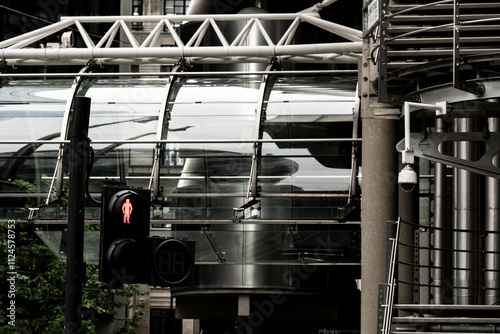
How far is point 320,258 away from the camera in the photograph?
78.9ft

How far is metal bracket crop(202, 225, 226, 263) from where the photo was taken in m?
23.8

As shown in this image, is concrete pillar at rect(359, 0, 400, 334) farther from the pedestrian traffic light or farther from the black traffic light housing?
the pedestrian traffic light

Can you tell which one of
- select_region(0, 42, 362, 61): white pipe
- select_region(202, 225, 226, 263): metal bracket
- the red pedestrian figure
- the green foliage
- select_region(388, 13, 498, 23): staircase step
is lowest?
the green foliage

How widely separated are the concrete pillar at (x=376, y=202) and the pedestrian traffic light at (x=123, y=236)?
A: 880cm

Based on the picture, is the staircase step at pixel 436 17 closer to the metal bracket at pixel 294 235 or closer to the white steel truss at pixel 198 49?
the white steel truss at pixel 198 49

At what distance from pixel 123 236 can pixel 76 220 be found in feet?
2.09

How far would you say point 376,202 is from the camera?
60.1 feet

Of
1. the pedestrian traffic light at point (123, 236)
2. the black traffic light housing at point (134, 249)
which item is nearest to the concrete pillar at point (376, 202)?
the black traffic light housing at point (134, 249)

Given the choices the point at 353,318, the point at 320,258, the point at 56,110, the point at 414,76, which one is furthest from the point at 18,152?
the point at 353,318

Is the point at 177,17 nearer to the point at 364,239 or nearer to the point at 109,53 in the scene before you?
the point at 109,53

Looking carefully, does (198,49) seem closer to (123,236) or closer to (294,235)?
(294,235)

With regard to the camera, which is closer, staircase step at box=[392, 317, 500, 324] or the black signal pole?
the black signal pole

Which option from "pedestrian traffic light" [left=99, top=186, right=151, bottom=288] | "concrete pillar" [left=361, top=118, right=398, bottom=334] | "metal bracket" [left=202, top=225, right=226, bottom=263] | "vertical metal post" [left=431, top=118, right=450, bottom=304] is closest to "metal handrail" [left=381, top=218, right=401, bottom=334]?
"concrete pillar" [left=361, top=118, right=398, bottom=334]

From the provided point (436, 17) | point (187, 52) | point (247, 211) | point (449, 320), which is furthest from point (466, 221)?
point (187, 52)
